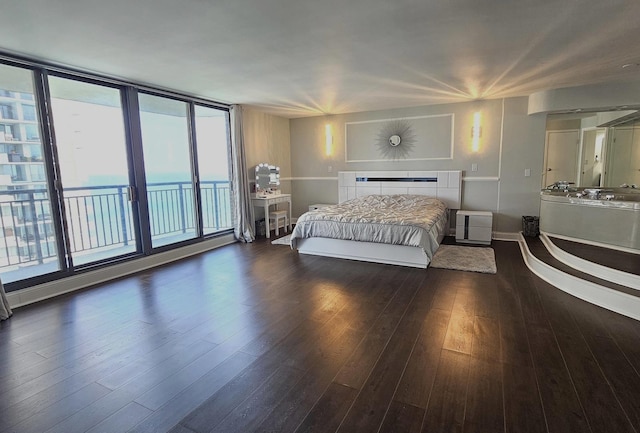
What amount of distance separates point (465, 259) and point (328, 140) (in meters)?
3.86

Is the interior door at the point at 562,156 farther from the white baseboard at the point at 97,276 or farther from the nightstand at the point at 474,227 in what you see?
the white baseboard at the point at 97,276

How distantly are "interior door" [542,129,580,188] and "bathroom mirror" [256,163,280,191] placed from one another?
5.62 meters

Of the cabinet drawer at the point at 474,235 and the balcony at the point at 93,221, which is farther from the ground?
the balcony at the point at 93,221

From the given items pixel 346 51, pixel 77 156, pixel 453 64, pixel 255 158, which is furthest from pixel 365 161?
pixel 77 156

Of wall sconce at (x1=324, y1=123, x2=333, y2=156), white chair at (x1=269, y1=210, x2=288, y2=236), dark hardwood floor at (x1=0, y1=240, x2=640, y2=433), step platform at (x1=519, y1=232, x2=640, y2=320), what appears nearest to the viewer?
dark hardwood floor at (x1=0, y1=240, x2=640, y2=433)

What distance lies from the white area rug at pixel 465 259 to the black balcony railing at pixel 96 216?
3904 millimetres

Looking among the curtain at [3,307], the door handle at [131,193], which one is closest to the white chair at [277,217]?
the door handle at [131,193]

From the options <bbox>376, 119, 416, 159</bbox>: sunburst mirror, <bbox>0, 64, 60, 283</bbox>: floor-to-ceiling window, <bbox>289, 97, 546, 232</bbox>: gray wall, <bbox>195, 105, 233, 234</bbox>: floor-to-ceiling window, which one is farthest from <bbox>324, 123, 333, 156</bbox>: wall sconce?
<bbox>0, 64, 60, 283</bbox>: floor-to-ceiling window

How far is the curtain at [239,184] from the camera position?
5887 millimetres

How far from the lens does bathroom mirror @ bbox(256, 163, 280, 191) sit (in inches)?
253

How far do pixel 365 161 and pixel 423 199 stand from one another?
4.98 feet

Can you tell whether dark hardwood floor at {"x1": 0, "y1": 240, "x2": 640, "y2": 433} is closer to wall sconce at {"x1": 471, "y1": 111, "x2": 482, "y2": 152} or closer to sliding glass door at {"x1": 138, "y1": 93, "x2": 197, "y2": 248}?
sliding glass door at {"x1": 138, "y1": 93, "x2": 197, "y2": 248}

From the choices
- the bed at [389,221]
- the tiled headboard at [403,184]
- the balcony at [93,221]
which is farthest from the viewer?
the tiled headboard at [403,184]

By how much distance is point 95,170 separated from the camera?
435 cm
